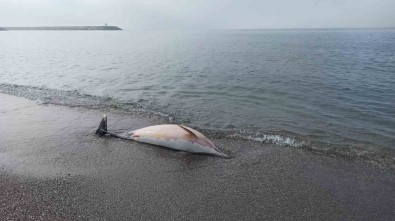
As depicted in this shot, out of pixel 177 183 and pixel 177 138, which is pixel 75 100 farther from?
pixel 177 183

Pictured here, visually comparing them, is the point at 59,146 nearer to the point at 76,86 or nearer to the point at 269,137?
the point at 269,137

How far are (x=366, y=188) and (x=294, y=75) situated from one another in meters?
19.2

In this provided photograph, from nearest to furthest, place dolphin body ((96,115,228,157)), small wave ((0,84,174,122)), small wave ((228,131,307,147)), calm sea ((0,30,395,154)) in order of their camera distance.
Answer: dolphin body ((96,115,228,157)) < small wave ((228,131,307,147)) < calm sea ((0,30,395,154)) < small wave ((0,84,174,122))

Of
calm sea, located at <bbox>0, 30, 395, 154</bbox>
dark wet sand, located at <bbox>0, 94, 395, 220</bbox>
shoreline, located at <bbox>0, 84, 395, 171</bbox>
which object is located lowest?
dark wet sand, located at <bbox>0, 94, 395, 220</bbox>

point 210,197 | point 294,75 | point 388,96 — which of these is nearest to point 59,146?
point 210,197

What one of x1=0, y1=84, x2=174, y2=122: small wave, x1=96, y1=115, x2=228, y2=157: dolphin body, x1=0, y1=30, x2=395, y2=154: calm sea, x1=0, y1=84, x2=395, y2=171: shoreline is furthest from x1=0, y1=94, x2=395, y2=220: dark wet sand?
x1=0, y1=84, x2=174, y2=122: small wave

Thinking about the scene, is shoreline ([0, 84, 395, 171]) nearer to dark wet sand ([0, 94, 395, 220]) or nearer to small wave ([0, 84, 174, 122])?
small wave ([0, 84, 174, 122])

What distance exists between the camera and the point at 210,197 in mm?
7320

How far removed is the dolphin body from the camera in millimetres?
9719

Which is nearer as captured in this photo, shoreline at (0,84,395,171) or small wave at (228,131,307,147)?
shoreline at (0,84,395,171)

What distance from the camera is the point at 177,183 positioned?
7.98m

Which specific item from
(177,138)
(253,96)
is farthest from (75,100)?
(253,96)

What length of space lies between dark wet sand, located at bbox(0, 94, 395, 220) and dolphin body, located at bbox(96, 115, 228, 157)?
0.28 metres

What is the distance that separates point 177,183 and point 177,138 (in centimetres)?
225
